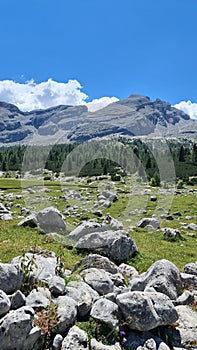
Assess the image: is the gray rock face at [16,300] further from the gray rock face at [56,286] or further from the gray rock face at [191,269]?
the gray rock face at [191,269]

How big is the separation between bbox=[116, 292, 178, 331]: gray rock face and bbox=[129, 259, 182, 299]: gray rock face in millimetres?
1197

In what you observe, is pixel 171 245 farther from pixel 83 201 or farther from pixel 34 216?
pixel 83 201

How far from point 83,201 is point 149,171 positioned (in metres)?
53.3

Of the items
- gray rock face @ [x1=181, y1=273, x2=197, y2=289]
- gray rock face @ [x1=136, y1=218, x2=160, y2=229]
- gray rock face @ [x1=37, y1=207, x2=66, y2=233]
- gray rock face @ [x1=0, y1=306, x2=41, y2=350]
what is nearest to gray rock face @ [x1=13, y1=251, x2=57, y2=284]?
gray rock face @ [x1=0, y1=306, x2=41, y2=350]

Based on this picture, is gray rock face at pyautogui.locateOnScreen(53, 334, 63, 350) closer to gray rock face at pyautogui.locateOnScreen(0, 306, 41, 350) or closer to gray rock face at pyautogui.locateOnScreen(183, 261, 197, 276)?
gray rock face at pyautogui.locateOnScreen(0, 306, 41, 350)

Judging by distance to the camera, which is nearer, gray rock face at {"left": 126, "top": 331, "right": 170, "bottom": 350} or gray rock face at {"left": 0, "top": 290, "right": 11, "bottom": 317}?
gray rock face at {"left": 0, "top": 290, "right": 11, "bottom": 317}

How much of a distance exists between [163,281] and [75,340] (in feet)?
12.1

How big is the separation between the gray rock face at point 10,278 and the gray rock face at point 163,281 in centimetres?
389

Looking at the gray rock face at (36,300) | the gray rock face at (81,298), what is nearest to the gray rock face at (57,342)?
the gray rock face at (36,300)

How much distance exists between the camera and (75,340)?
23.7 ft

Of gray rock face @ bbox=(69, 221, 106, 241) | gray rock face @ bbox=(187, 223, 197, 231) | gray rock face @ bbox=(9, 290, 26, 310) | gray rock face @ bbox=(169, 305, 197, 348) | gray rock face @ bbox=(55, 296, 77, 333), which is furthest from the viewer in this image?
gray rock face @ bbox=(187, 223, 197, 231)

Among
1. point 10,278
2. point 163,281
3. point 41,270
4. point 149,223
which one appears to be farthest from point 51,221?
point 10,278

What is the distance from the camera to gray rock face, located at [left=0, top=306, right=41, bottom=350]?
22.0 feet

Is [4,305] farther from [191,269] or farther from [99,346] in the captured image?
[191,269]
